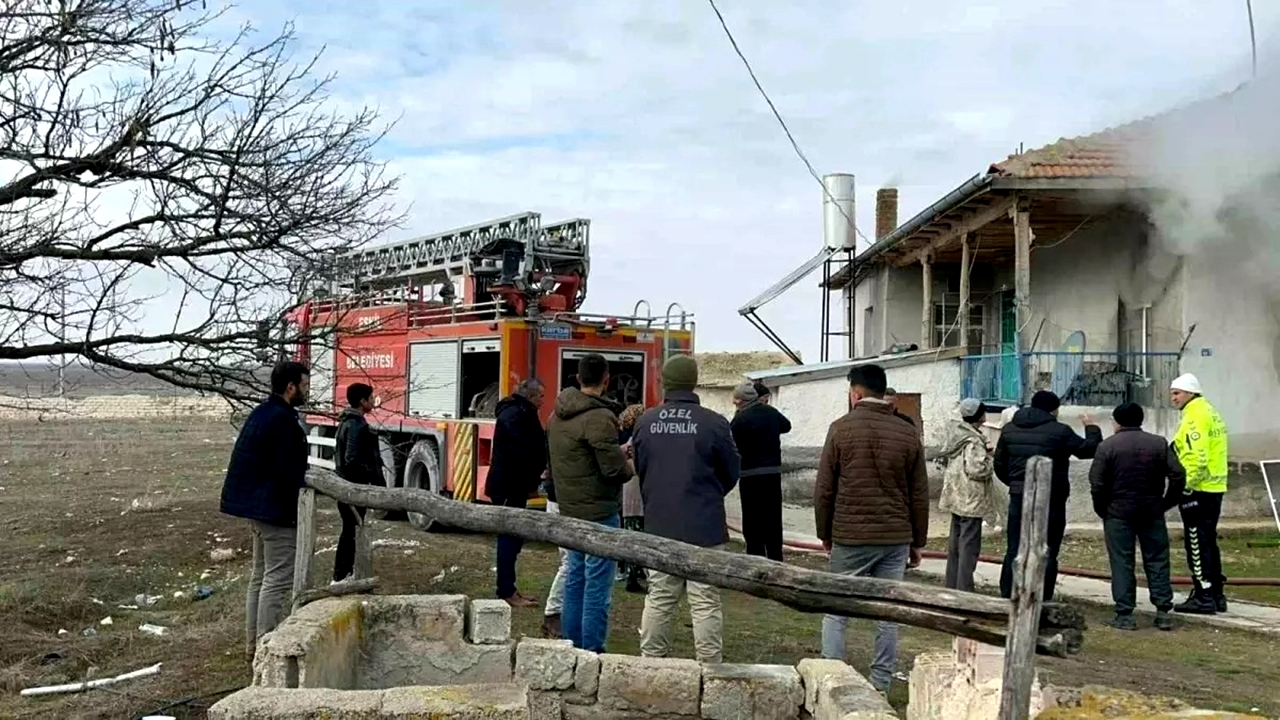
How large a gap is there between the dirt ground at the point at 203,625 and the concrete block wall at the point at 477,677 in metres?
0.88

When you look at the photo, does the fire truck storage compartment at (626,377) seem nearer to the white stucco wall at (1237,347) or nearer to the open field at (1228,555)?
the open field at (1228,555)

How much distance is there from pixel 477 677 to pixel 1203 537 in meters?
6.23

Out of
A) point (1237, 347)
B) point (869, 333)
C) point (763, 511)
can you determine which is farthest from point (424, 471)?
point (869, 333)

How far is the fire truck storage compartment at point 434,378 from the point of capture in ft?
42.1

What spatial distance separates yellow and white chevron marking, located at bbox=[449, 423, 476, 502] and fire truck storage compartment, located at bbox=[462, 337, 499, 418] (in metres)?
0.30

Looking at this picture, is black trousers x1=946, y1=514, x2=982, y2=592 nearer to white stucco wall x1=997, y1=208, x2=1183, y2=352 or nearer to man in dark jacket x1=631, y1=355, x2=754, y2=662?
man in dark jacket x1=631, y1=355, x2=754, y2=662

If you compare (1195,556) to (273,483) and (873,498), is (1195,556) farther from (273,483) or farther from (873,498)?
(273,483)

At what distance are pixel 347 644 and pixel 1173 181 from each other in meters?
12.2

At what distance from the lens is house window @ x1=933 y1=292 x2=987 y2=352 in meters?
20.8

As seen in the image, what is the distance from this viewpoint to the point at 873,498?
5922 mm

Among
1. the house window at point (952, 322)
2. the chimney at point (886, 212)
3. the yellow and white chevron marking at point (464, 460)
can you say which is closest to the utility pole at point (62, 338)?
→ the yellow and white chevron marking at point (464, 460)

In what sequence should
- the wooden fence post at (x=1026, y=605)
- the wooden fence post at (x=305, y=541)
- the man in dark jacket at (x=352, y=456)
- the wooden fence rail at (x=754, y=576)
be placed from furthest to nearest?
1. the man in dark jacket at (x=352, y=456)
2. the wooden fence post at (x=305, y=541)
3. the wooden fence rail at (x=754, y=576)
4. the wooden fence post at (x=1026, y=605)

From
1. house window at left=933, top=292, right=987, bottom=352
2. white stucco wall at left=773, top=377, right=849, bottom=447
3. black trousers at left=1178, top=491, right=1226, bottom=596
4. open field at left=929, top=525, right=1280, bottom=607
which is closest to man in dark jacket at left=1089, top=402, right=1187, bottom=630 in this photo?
black trousers at left=1178, top=491, right=1226, bottom=596

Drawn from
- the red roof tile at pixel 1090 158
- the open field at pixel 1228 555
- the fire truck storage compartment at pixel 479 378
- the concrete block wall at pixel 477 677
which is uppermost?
the red roof tile at pixel 1090 158
